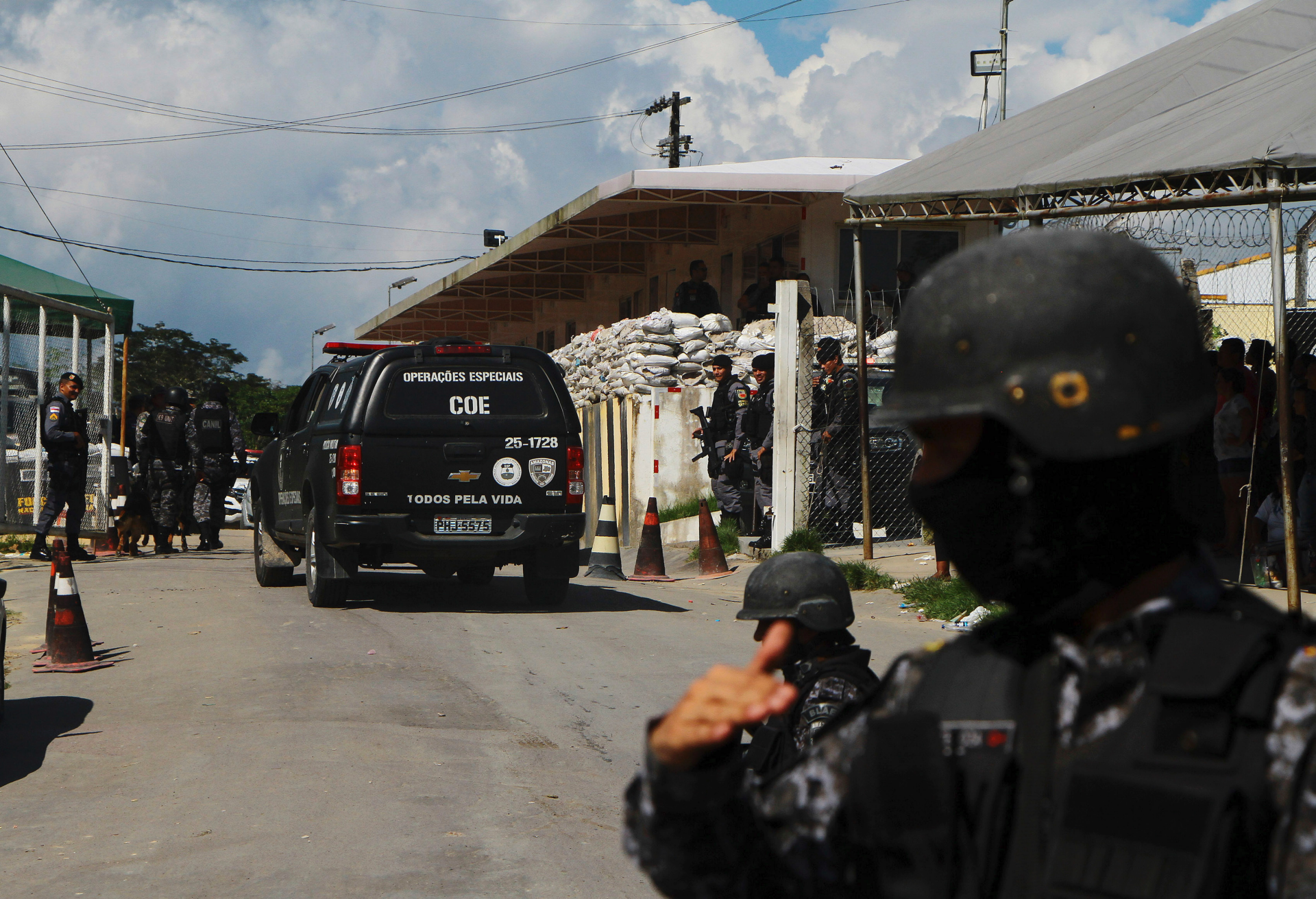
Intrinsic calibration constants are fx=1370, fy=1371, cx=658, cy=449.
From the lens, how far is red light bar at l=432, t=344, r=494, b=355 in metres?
10.4

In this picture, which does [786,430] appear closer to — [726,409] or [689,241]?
[726,409]

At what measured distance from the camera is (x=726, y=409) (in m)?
15.1

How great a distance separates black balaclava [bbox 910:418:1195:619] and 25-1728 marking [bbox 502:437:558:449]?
918 centimetres

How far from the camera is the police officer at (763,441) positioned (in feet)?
46.8

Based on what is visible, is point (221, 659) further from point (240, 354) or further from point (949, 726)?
point (240, 354)

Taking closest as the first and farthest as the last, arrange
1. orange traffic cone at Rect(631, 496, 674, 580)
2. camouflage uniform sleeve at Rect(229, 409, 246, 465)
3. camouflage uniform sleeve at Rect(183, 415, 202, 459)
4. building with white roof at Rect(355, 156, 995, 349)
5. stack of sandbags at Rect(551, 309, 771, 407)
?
orange traffic cone at Rect(631, 496, 674, 580)
camouflage uniform sleeve at Rect(183, 415, 202, 459)
camouflage uniform sleeve at Rect(229, 409, 246, 465)
stack of sandbags at Rect(551, 309, 771, 407)
building with white roof at Rect(355, 156, 995, 349)

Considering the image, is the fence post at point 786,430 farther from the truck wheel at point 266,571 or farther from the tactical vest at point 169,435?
the tactical vest at point 169,435

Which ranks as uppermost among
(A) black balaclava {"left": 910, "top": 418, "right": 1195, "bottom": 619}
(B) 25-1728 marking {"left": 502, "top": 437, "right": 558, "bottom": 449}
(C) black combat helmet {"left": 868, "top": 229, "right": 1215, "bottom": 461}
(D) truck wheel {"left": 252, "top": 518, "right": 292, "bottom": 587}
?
(B) 25-1728 marking {"left": 502, "top": 437, "right": 558, "bottom": 449}

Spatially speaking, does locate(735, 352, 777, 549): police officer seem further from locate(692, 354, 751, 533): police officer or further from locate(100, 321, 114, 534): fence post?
locate(100, 321, 114, 534): fence post

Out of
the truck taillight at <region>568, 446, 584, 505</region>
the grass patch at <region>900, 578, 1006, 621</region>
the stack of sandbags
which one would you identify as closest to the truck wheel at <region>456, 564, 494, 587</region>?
the truck taillight at <region>568, 446, 584, 505</region>

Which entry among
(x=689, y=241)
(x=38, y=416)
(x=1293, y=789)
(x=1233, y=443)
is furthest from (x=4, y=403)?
(x=1293, y=789)

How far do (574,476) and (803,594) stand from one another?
289 inches

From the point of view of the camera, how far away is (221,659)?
816cm

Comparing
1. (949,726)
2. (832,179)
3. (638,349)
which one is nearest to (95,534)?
(638,349)
